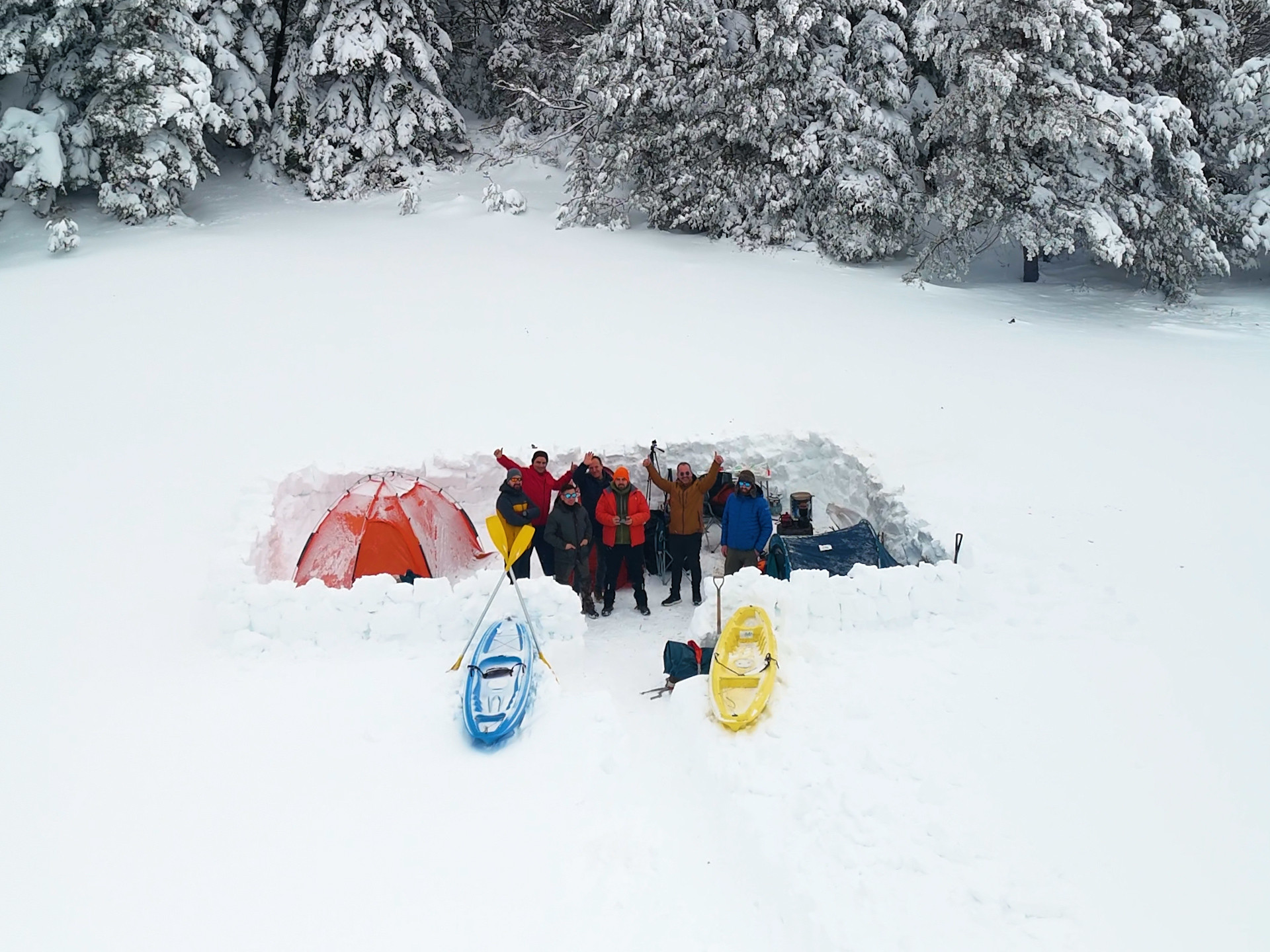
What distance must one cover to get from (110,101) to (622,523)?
13535 millimetres

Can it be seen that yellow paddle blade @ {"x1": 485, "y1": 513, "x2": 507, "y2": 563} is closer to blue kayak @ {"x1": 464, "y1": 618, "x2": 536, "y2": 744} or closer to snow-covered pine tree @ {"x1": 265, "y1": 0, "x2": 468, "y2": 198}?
blue kayak @ {"x1": 464, "y1": 618, "x2": 536, "y2": 744}

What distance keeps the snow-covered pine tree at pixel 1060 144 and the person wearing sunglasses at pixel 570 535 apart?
1033 cm

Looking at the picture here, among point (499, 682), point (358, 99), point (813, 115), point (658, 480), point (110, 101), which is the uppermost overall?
point (813, 115)

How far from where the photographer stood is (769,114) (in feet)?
50.2

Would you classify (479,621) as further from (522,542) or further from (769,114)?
(769,114)

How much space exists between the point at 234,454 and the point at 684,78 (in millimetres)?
11138

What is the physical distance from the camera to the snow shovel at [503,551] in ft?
21.8

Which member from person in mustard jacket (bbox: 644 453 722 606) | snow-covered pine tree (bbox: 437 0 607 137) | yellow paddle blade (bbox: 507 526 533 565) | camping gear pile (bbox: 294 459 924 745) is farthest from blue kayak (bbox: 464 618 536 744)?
snow-covered pine tree (bbox: 437 0 607 137)

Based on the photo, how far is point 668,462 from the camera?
955 cm

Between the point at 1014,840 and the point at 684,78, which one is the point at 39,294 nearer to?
the point at 684,78

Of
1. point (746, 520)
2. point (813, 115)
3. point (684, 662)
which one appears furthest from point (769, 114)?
point (684, 662)

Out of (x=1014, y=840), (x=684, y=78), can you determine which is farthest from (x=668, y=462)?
(x=684, y=78)

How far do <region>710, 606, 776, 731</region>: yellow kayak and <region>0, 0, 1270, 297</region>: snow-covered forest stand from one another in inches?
425

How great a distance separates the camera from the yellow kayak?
588 cm
